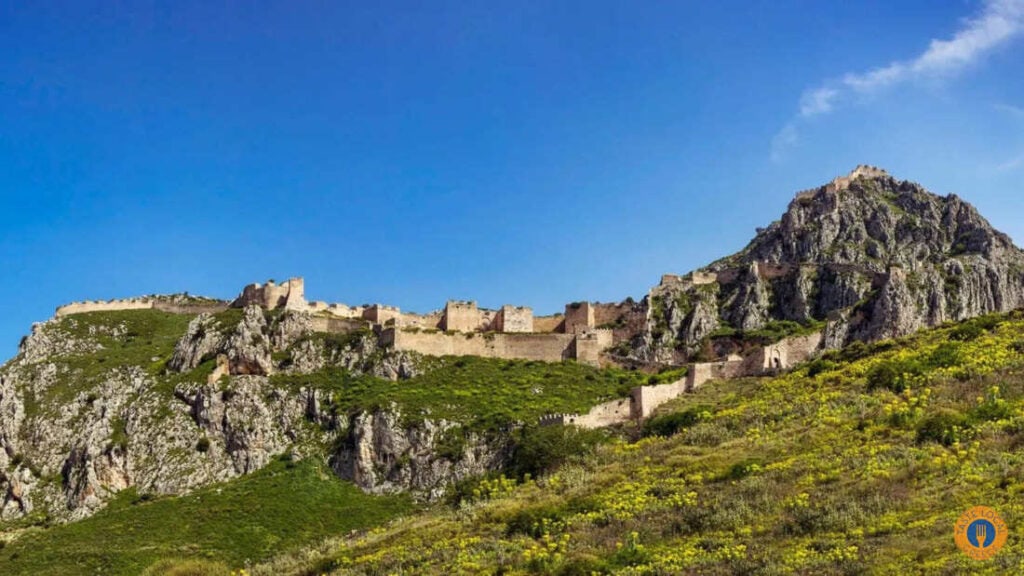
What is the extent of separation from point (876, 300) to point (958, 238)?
3395 cm

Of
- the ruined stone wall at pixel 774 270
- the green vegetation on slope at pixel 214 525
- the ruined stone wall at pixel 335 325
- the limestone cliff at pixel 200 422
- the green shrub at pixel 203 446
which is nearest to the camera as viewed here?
the green vegetation on slope at pixel 214 525

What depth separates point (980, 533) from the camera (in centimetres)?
2422

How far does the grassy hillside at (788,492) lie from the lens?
26.7 m

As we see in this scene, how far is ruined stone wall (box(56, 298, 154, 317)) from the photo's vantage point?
310 ft

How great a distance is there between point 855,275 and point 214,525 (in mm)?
60399

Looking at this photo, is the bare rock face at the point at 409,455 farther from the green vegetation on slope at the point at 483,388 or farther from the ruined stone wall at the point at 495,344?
the ruined stone wall at the point at 495,344

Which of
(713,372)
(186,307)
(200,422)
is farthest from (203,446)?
(186,307)

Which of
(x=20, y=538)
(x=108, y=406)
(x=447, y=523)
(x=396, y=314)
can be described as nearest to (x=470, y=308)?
(x=396, y=314)

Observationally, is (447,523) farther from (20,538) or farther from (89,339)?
(89,339)

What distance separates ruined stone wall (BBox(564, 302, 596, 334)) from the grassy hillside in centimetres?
3996

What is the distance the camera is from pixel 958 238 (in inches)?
4434

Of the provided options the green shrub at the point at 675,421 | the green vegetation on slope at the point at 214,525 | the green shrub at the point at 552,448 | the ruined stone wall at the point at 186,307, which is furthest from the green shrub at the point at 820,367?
the ruined stone wall at the point at 186,307

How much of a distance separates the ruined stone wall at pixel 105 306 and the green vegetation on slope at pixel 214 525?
3662 cm

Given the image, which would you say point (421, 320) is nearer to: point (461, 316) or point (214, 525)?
point (461, 316)
